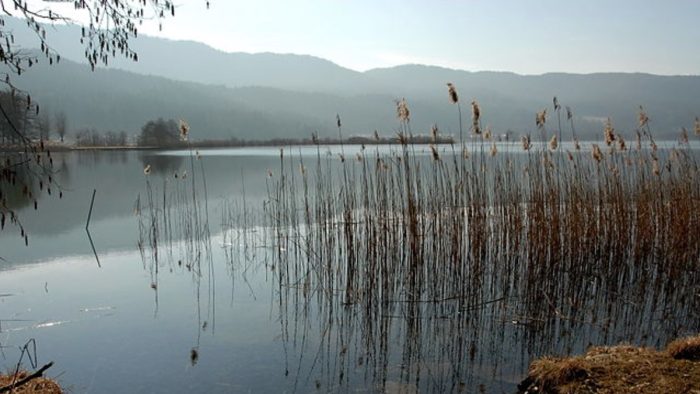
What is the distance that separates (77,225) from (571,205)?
9.24m

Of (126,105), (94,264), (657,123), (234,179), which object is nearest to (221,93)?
(126,105)

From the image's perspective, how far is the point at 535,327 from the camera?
4.83 m

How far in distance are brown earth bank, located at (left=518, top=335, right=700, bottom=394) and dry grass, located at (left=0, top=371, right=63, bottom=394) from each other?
10.1ft

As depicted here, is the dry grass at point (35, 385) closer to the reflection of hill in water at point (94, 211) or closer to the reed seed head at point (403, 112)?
the reflection of hill in water at point (94, 211)

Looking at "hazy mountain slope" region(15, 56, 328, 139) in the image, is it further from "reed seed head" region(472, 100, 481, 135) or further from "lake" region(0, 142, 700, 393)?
"reed seed head" region(472, 100, 481, 135)

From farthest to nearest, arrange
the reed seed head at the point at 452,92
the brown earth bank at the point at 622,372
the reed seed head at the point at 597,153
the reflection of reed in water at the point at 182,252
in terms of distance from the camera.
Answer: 1. the reed seed head at the point at 597,153
2. the reflection of reed in water at the point at 182,252
3. the reed seed head at the point at 452,92
4. the brown earth bank at the point at 622,372

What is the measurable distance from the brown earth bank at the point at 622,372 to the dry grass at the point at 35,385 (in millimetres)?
3086

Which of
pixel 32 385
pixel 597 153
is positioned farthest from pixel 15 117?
pixel 597 153

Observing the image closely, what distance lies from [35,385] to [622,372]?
3677mm

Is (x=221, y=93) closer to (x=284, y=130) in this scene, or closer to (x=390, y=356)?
(x=284, y=130)

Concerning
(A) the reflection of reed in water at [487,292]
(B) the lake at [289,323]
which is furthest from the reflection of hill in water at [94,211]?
(A) the reflection of reed in water at [487,292]

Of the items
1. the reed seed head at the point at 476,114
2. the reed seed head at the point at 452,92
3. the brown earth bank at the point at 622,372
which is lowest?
the brown earth bank at the point at 622,372

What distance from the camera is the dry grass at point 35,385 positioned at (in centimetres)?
314

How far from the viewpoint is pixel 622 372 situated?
3.24 metres
